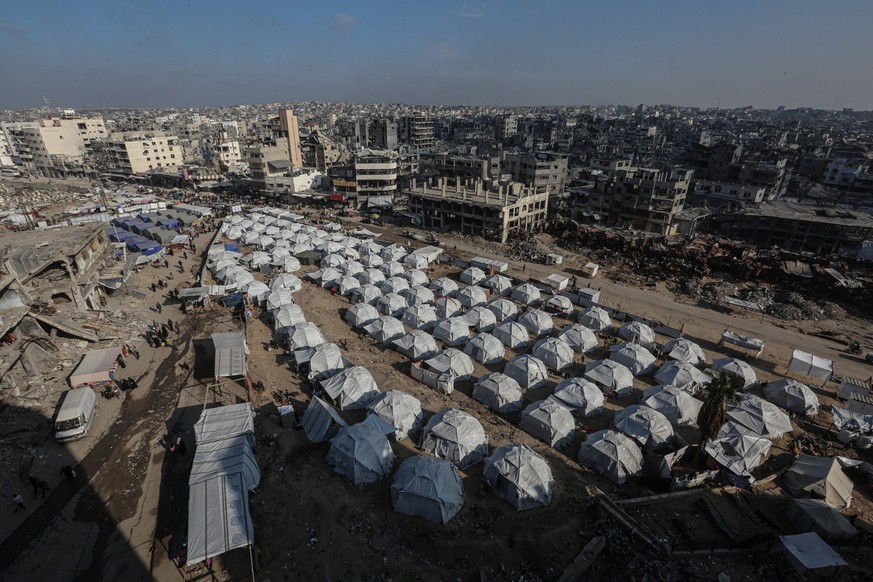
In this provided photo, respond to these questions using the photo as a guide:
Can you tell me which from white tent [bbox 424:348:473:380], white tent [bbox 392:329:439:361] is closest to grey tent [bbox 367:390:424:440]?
white tent [bbox 424:348:473:380]

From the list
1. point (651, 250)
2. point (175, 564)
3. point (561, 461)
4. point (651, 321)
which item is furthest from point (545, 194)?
point (175, 564)

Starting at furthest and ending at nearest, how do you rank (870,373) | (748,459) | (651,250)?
(651,250) → (870,373) → (748,459)

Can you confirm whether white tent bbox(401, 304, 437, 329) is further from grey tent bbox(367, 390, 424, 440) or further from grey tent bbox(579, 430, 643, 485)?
grey tent bbox(579, 430, 643, 485)

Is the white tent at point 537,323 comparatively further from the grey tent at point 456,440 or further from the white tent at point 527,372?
the grey tent at point 456,440

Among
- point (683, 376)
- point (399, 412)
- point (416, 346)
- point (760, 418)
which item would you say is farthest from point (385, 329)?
point (760, 418)

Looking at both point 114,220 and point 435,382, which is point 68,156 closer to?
point 114,220

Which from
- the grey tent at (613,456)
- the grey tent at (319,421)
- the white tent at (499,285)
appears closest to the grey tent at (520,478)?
the grey tent at (613,456)
